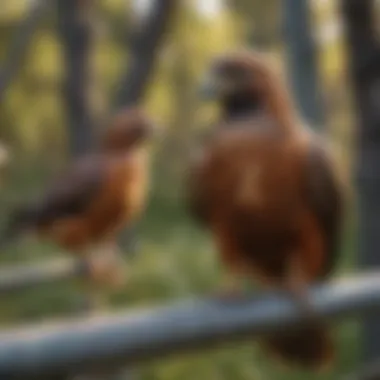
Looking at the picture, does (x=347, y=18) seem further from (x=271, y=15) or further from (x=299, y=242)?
(x=271, y=15)

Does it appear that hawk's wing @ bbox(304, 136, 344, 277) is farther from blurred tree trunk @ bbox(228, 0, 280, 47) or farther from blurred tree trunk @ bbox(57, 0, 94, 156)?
blurred tree trunk @ bbox(228, 0, 280, 47)

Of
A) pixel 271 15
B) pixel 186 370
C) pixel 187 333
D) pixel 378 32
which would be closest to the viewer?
pixel 187 333

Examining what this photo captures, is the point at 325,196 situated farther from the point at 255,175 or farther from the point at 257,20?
the point at 257,20

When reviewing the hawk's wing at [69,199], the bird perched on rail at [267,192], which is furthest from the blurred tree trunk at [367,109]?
the bird perched on rail at [267,192]

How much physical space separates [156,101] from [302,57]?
3072mm

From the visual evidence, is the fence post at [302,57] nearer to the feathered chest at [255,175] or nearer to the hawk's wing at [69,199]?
the hawk's wing at [69,199]

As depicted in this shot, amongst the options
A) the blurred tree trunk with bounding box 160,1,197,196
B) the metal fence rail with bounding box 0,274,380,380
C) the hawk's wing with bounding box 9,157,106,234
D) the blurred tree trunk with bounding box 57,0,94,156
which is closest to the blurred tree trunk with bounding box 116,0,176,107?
the blurred tree trunk with bounding box 57,0,94,156

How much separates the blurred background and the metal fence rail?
610mm

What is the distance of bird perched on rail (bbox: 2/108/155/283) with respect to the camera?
8.68 feet

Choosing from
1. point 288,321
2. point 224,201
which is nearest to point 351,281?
point 288,321

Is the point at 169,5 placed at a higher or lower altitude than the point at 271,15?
lower

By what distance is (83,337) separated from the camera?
93 centimetres

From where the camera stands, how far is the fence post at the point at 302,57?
7.93 ft

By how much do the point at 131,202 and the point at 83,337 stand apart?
69.4 inches
